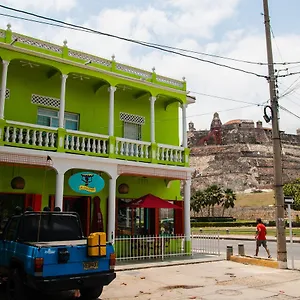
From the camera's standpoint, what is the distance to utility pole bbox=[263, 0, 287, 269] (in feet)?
45.0

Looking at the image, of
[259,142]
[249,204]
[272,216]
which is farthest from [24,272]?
[259,142]

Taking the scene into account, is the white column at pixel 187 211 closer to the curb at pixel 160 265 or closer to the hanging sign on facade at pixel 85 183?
the curb at pixel 160 265

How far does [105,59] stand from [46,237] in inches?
370

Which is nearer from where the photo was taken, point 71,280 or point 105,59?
point 71,280

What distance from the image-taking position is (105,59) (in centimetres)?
1642

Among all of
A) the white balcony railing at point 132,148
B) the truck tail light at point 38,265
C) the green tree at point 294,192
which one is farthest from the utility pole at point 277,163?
the green tree at point 294,192

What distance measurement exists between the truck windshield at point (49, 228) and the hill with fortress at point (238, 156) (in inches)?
3042

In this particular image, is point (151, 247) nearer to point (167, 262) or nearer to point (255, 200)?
point (167, 262)

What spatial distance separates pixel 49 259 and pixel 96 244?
1019 mm

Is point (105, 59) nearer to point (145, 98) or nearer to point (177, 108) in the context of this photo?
point (145, 98)

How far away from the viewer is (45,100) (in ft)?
52.9

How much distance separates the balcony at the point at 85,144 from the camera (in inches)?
539

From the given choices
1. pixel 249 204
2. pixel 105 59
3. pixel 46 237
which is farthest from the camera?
pixel 249 204

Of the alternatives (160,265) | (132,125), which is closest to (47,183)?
(132,125)
